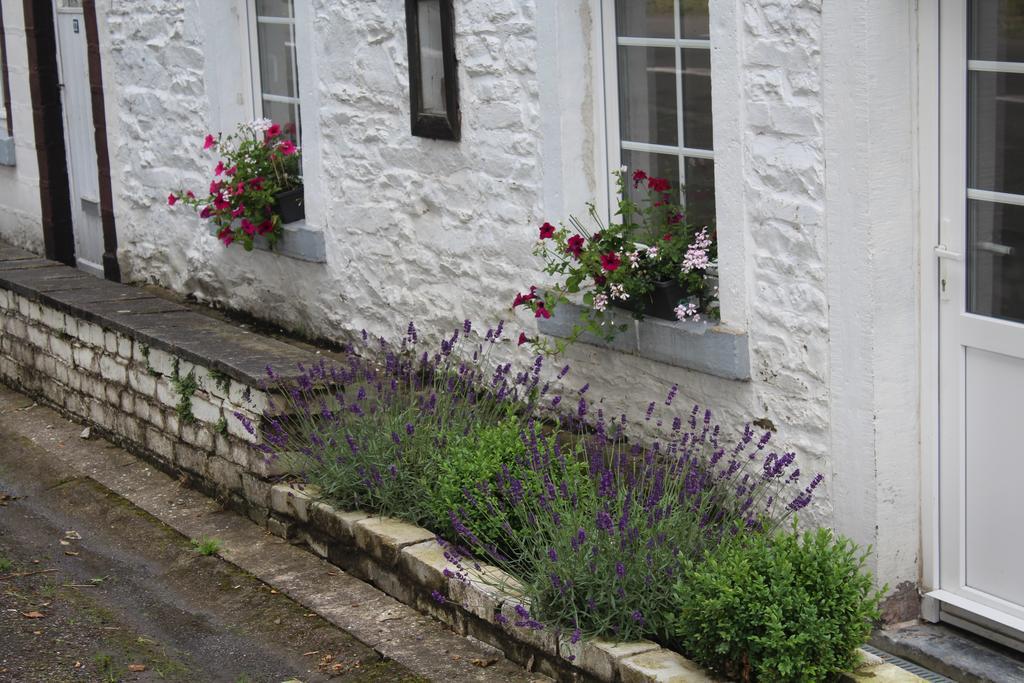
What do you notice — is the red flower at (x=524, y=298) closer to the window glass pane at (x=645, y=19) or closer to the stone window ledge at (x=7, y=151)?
the window glass pane at (x=645, y=19)

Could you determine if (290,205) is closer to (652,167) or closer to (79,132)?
(652,167)

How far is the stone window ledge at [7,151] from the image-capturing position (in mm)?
10906

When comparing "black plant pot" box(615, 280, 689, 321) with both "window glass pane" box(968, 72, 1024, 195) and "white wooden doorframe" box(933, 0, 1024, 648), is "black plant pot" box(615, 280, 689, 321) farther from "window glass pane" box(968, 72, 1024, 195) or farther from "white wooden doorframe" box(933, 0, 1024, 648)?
"window glass pane" box(968, 72, 1024, 195)

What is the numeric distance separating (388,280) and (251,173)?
129 centimetres

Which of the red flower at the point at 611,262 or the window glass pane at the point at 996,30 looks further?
the red flower at the point at 611,262

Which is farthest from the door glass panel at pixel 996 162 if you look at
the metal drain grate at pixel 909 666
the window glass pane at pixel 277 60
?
the window glass pane at pixel 277 60

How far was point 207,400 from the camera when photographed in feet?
21.7

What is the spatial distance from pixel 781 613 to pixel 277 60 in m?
5.09

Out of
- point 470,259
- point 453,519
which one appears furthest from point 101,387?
point 453,519

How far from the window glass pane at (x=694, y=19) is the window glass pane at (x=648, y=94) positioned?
4.6 inches

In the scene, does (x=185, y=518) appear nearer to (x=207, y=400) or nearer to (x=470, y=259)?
(x=207, y=400)

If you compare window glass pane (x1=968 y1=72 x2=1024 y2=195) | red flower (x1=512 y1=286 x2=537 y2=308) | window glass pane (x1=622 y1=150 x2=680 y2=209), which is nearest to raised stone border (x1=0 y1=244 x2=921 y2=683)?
red flower (x1=512 y1=286 x2=537 y2=308)

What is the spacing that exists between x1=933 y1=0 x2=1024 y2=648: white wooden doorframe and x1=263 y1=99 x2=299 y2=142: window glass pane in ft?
14.1

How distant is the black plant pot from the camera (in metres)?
5.35
